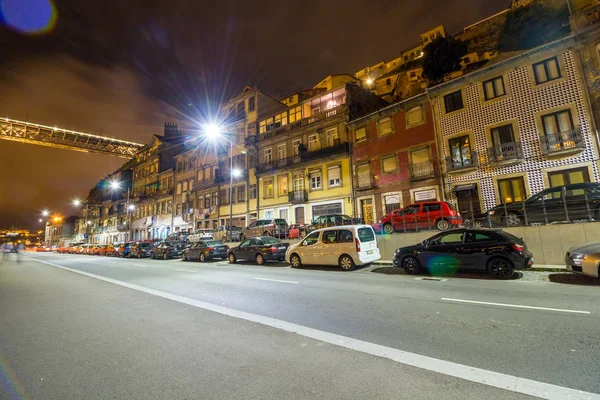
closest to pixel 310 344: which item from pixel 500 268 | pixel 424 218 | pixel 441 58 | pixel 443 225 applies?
pixel 500 268

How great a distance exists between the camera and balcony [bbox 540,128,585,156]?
54.9 ft

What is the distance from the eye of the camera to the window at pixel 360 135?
86.5 feet

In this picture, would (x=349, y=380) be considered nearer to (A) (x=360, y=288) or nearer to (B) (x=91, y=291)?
(A) (x=360, y=288)

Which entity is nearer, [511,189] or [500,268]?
[500,268]

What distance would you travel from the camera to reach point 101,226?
232ft

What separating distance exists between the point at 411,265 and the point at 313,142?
69.8ft

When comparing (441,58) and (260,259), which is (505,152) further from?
(441,58)

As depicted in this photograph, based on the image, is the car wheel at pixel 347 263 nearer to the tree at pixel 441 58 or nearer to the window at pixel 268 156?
the window at pixel 268 156

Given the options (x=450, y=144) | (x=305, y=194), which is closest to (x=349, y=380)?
(x=450, y=144)

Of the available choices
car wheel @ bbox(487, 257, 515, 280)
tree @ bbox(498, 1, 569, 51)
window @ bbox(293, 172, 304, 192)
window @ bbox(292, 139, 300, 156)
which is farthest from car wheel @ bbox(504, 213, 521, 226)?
tree @ bbox(498, 1, 569, 51)

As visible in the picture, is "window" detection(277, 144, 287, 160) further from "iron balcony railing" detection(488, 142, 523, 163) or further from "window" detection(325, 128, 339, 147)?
"iron balcony railing" detection(488, 142, 523, 163)

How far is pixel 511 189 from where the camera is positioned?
1891cm

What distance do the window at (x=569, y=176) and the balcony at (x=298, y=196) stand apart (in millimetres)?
19193

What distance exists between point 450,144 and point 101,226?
80.1 metres
